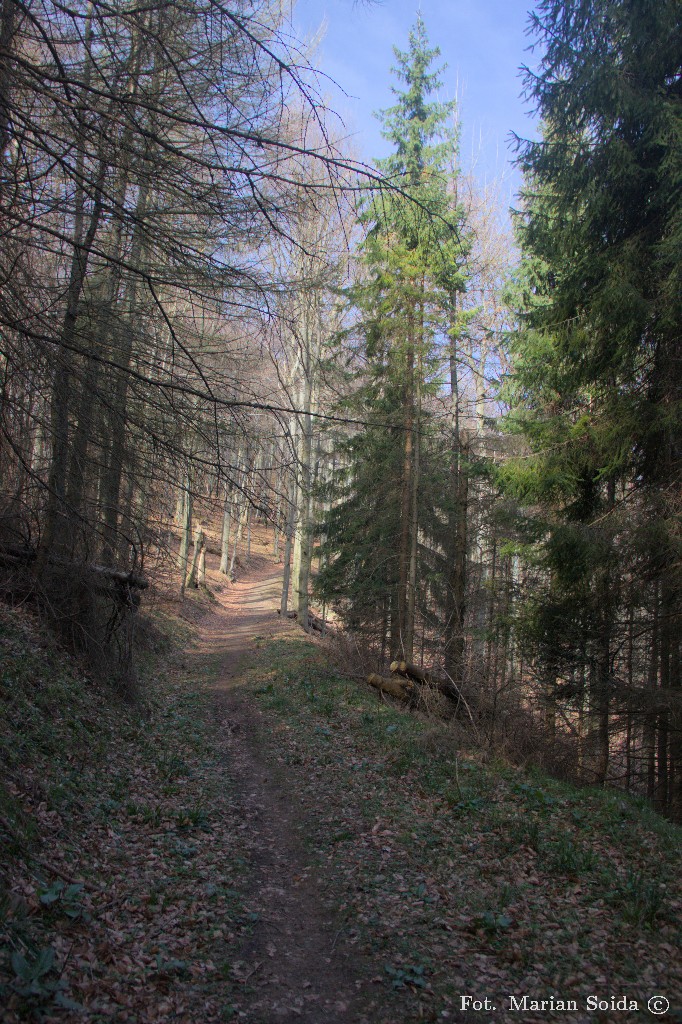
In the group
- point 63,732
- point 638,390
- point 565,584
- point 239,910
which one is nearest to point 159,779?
Result: point 63,732

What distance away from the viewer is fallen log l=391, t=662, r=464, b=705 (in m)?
11.2

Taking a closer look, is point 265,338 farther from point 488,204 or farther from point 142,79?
point 488,204

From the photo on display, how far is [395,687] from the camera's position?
1230 centimetres

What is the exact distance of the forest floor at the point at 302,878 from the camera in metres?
3.95

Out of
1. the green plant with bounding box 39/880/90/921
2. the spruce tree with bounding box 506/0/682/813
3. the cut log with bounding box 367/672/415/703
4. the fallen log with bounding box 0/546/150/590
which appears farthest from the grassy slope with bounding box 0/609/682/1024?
the spruce tree with bounding box 506/0/682/813

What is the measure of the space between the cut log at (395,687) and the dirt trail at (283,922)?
9.07ft

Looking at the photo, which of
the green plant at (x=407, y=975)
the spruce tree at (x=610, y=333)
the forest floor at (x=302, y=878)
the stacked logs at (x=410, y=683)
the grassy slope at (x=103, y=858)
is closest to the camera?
the grassy slope at (x=103, y=858)

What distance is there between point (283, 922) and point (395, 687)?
24.5 ft

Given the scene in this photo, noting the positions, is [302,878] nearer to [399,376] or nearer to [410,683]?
[410,683]

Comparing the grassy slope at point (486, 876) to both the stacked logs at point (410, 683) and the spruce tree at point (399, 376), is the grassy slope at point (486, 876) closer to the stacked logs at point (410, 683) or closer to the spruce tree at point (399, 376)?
the stacked logs at point (410, 683)

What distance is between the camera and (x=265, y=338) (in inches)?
203

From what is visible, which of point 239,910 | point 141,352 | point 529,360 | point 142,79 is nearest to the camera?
point 142,79

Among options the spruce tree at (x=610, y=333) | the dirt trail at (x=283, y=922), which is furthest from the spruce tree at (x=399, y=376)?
the dirt trail at (x=283, y=922)

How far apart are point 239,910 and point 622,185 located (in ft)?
35.2
